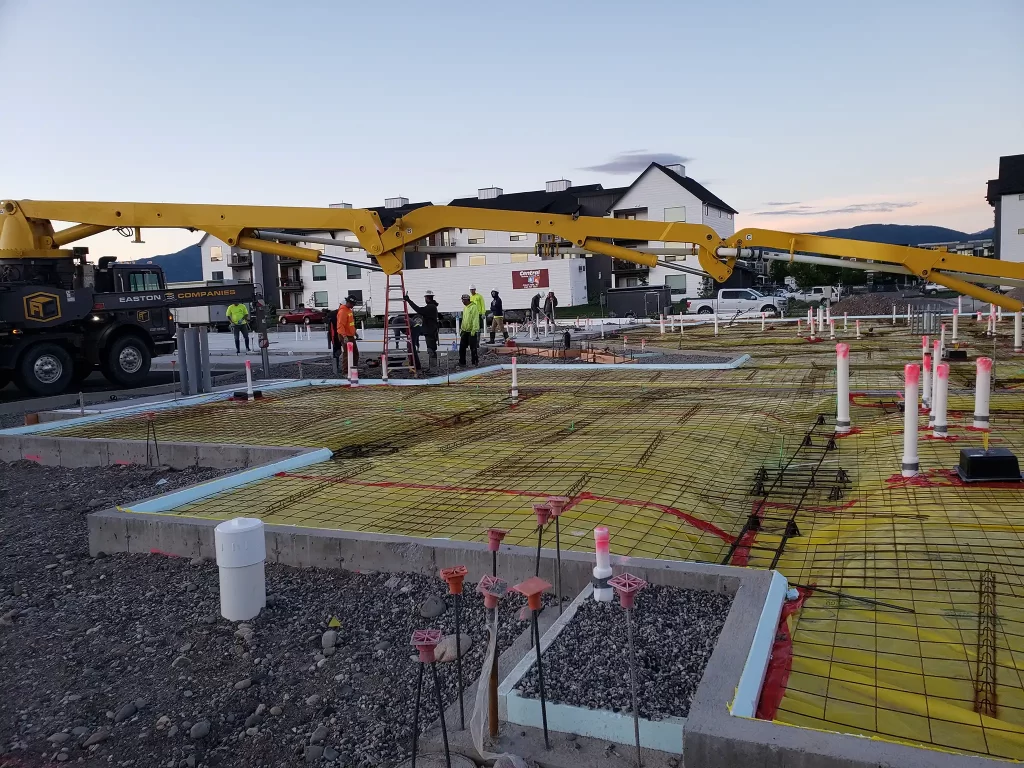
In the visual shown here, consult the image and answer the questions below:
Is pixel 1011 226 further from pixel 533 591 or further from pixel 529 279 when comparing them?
pixel 533 591

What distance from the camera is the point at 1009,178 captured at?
1875 inches

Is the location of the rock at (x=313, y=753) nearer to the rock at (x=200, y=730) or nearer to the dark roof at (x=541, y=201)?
the rock at (x=200, y=730)

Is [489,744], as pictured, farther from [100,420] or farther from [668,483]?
[100,420]

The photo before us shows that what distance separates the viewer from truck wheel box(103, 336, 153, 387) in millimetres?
15031

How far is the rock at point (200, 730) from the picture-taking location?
346 cm

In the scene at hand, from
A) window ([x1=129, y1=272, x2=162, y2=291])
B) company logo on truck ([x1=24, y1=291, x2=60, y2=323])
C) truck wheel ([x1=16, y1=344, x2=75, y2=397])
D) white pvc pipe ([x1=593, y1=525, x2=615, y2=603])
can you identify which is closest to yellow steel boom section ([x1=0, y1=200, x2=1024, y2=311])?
company logo on truck ([x1=24, y1=291, x2=60, y2=323])

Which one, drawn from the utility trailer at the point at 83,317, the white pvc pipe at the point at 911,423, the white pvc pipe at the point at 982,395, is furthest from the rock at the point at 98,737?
the utility trailer at the point at 83,317

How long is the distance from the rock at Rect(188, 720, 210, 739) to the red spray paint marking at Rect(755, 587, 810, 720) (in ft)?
7.48

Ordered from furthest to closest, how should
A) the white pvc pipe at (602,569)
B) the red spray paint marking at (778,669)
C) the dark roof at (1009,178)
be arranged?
the dark roof at (1009,178) < the white pvc pipe at (602,569) < the red spray paint marking at (778,669)

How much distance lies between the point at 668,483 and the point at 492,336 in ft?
60.1

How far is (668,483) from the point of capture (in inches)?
263

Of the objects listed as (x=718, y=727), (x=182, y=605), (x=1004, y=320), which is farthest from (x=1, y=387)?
(x=1004, y=320)

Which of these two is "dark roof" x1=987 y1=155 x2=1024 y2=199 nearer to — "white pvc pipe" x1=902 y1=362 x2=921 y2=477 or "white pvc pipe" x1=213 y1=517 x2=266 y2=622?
"white pvc pipe" x1=902 y1=362 x2=921 y2=477

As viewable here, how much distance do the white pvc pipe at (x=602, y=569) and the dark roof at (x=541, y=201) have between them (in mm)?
49548
